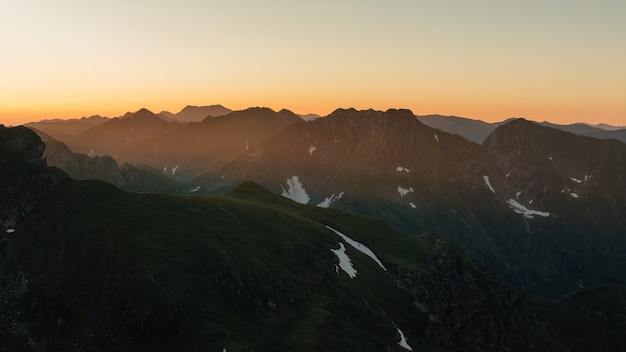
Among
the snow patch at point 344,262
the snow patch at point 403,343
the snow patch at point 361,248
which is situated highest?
the snow patch at point 344,262

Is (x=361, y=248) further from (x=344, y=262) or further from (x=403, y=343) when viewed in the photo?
(x=403, y=343)

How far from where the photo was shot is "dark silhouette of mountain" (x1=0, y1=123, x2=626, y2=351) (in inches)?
2928

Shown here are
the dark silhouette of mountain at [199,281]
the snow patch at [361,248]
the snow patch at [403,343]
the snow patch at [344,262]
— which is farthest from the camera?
the snow patch at [361,248]

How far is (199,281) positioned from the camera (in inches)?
3324

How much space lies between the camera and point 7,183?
98875mm

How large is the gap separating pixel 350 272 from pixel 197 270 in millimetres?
37825

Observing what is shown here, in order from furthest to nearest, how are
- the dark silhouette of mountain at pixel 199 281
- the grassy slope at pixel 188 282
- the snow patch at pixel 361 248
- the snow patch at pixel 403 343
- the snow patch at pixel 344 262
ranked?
1. the snow patch at pixel 361 248
2. the snow patch at pixel 344 262
3. the snow patch at pixel 403 343
4. the dark silhouette of mountain at pixel 199 281
5. the grassy slope at pixel 188 282

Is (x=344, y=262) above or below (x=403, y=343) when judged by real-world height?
above

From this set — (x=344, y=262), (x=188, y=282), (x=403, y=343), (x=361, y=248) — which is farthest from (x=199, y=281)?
(x=361, y=248)

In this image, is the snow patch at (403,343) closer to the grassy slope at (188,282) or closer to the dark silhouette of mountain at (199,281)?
the dark silhouette of mountain at (199,281)

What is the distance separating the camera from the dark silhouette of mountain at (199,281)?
74.4m

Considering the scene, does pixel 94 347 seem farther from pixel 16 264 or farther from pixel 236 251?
pixel 236 251

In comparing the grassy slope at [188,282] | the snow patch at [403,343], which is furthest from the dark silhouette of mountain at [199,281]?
the snow patch at [403,343]

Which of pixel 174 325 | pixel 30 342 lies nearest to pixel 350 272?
pixel 174 325
